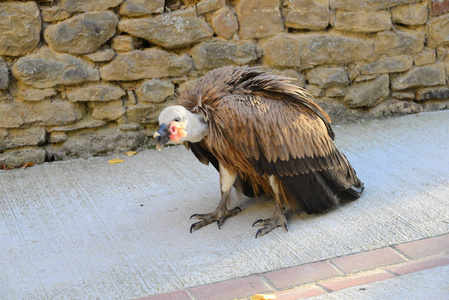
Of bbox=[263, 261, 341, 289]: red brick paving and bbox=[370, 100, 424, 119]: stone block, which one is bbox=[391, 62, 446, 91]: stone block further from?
bbox=[263, 261, 341, 289]: red brick paving

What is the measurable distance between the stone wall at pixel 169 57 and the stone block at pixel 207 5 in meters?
0.01

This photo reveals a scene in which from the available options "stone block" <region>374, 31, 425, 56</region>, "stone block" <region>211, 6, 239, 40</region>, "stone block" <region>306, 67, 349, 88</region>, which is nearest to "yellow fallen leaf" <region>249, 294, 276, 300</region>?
"stone block" <region>211, 6, 239, 40</region>

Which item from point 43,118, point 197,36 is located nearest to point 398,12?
point 197,36

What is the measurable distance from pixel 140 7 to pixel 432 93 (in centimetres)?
301

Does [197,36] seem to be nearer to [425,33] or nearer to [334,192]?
[334,192]

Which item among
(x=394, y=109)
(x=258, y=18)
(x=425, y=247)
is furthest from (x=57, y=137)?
(x=394, y=109)

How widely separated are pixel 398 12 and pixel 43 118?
3399 mm

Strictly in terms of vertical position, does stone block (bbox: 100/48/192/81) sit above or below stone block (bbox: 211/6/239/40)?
below

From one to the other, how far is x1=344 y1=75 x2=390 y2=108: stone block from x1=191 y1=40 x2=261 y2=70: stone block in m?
1.05

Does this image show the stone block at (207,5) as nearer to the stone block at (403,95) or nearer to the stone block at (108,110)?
the stone block at (108,110)

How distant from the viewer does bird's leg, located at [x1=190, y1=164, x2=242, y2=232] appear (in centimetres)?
366

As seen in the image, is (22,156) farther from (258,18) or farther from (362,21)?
(362,21)

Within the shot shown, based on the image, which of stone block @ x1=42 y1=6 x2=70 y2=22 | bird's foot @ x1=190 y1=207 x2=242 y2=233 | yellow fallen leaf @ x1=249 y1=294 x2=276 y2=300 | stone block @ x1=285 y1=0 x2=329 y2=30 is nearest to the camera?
yellow fallen leaf @ x1=249 y1=294 x2=276 y2=300

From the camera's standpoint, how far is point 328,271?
3088mm
